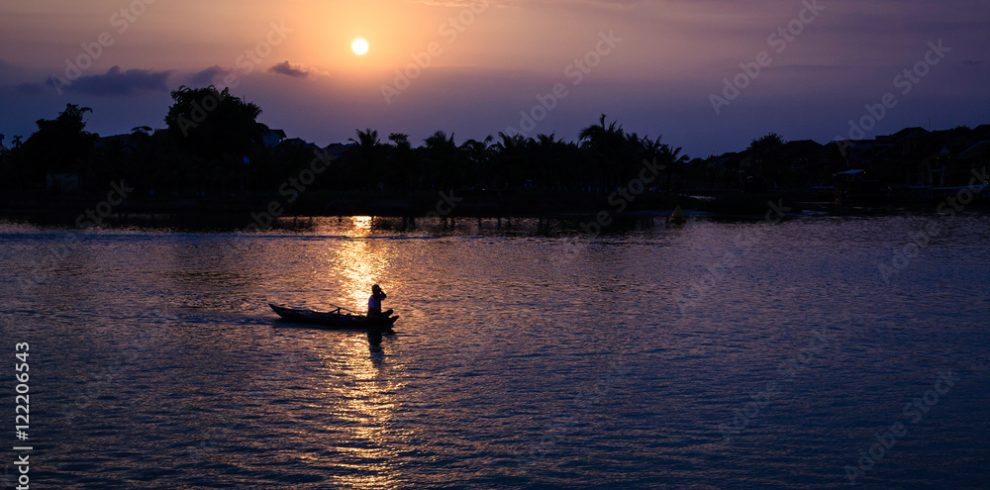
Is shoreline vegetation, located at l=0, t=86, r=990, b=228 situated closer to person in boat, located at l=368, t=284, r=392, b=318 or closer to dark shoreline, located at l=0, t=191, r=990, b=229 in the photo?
dark shoreline, located at l=0, t=191, r=990, b=229

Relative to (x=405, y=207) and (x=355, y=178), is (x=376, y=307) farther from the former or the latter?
(x=355, y=178)

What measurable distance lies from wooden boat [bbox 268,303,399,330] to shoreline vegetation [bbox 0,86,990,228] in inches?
2432

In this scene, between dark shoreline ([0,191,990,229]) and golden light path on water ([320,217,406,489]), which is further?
dark shoreline ([0,191,990,229])

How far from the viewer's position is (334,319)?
92.2 ft

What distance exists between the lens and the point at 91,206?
97.1 metres

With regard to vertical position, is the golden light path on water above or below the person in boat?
below

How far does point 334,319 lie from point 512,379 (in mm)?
8684

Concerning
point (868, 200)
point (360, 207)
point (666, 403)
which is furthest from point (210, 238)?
point (868, 200)

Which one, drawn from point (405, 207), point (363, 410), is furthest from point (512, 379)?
point (405, 207)

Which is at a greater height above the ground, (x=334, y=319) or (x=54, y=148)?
(x=54, y=148)

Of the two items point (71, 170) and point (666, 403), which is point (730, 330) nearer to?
point (666, 403)

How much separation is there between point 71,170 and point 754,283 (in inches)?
3841

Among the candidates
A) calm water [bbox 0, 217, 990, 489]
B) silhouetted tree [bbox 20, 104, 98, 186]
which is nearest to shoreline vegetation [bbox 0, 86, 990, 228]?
silhouetted tree [bbox 20, 104, 98, 186]

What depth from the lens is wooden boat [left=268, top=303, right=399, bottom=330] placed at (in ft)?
90.9
